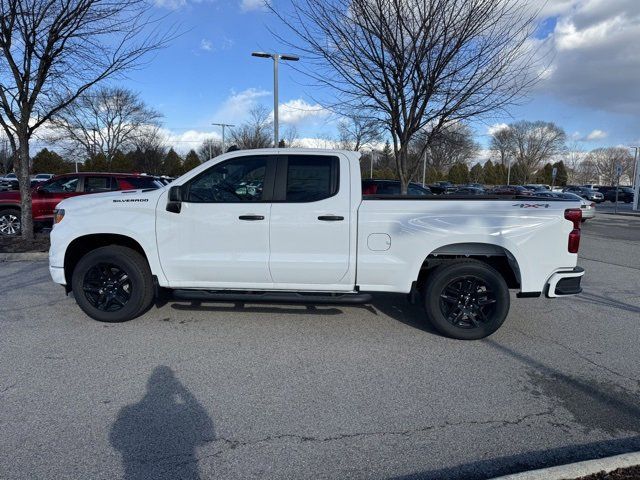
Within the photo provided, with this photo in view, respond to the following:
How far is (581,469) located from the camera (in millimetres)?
2439

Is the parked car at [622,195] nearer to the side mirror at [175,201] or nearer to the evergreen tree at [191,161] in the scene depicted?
the evergreen tree at [191,161]

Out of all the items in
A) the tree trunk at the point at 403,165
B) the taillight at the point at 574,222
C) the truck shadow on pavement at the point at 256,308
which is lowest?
the truck shadow on pavement at the point at 256,308

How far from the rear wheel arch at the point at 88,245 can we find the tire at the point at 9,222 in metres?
7.55

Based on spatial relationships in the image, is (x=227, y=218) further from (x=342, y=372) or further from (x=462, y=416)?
(x=462, y=416)

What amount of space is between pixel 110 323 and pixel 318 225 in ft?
A: 8.74

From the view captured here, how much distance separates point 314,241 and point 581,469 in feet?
9.60

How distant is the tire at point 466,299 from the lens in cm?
452

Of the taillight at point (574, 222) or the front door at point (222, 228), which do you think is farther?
the front door at point (222, 228)

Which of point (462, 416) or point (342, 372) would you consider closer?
point (462, 416)

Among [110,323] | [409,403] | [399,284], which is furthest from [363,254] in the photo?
[110,323]

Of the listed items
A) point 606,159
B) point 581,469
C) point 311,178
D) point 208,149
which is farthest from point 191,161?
point 606,159

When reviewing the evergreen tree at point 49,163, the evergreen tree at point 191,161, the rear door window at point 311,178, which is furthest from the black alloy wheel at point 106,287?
the evergreen tree at point 49,163

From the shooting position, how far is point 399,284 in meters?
4.59

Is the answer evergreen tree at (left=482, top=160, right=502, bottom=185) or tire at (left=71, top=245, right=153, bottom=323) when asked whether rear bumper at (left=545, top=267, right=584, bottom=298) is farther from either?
evergreen tree at (left=482, top=160, right=502, bottom=185)
